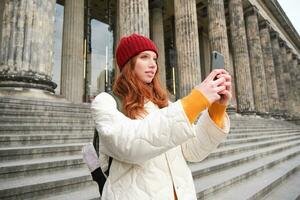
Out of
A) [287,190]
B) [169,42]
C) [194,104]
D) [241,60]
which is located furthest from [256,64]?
[194,104]

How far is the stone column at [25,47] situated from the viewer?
5523 mm

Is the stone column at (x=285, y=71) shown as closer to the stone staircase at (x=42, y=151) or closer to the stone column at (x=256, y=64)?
the stone column at (x=256, y=64)

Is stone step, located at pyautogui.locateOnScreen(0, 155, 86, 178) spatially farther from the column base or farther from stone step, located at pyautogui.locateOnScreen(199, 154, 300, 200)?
the column base

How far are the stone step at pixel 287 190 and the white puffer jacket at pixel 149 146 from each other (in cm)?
339

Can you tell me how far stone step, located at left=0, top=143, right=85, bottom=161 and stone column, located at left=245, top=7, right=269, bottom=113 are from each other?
58.6 feet

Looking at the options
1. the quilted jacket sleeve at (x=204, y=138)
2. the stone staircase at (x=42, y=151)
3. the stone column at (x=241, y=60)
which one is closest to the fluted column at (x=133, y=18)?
the stone staircase at (x=42, y=151)

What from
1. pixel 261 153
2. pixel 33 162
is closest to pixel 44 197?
pixel 33 162

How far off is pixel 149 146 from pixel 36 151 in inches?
118

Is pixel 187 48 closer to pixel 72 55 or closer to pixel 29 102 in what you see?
pixel 72 55

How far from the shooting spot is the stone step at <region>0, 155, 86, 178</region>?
2713 millimetres

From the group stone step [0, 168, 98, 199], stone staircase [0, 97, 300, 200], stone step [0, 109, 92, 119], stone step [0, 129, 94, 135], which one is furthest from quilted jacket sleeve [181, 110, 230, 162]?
stone step [0, 109, 92, 119]

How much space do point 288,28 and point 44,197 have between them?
31947mm

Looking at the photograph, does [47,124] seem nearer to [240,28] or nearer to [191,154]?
[191,154]

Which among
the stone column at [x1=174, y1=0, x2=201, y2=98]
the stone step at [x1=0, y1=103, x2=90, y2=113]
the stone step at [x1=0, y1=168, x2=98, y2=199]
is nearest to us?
the stone step at [x1=0, y1=168, x2=98, y2=199]
